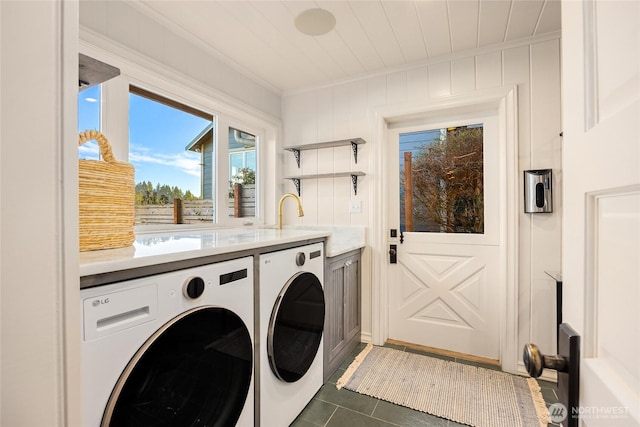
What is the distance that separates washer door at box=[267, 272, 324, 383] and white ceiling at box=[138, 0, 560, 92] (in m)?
1.59

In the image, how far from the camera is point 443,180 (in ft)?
8.22

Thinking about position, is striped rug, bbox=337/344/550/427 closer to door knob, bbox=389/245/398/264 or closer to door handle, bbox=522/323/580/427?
door knob, bbox=389/245/398/264

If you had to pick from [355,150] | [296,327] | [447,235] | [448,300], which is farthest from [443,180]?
[296,327]

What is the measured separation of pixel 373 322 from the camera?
8.48 ft

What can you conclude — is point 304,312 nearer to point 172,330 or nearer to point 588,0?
point 172,330

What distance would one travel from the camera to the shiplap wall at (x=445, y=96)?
2.05 meters

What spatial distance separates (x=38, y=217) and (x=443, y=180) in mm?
2540

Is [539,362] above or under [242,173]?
under

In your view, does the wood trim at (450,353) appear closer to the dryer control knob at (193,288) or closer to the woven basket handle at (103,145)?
the dryer control knob at (193,288)

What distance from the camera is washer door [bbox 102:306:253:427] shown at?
0.83 m

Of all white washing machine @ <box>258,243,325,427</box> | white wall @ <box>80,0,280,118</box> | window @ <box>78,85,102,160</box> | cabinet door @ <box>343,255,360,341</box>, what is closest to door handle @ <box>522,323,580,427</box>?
white washing machine @ <box>258,243,325,427</box>

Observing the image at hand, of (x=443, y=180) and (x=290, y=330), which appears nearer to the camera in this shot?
(x=290, y=330)

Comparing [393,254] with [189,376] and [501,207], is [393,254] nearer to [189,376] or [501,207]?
[501,207]

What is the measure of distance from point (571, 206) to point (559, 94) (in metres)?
2.08
